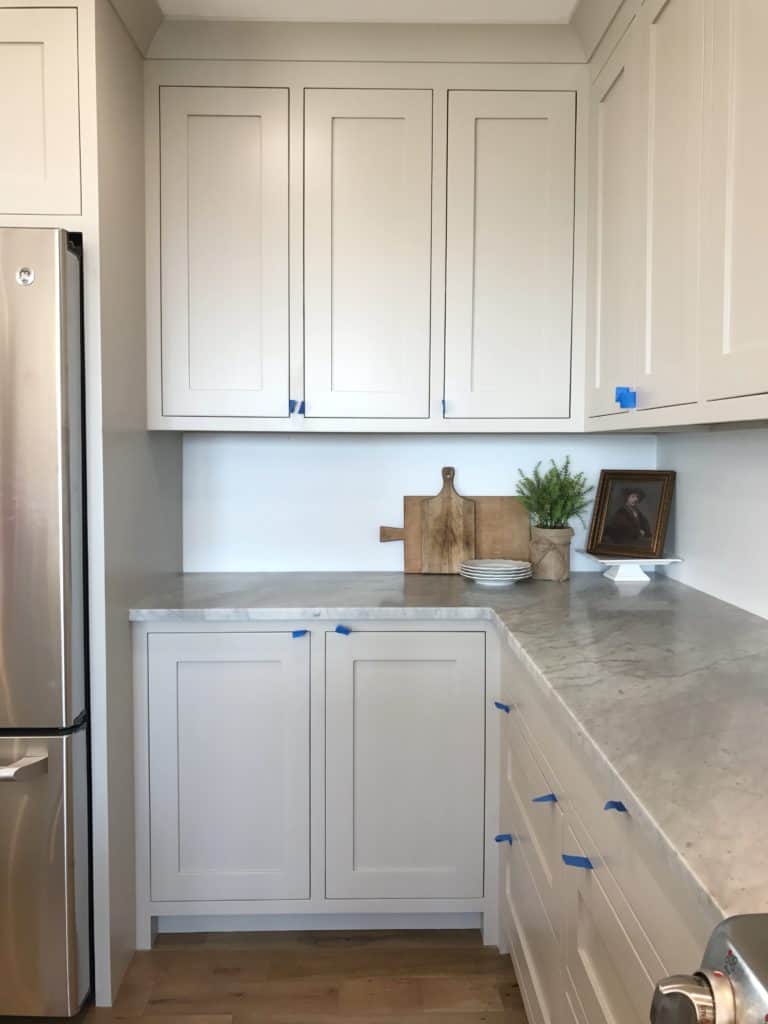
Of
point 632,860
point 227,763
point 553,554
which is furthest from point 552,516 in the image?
point 632,860

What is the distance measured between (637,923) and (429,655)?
1160mm

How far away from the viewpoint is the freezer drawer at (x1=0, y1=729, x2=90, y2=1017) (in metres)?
1.80

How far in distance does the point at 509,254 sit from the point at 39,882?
1974 mm

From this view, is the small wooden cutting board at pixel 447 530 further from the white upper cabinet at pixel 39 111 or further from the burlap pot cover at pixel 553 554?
the white upper cabinet at pixel 39 111

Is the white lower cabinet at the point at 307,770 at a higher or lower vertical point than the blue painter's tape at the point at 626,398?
lower

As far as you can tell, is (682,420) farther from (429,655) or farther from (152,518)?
(152,518)

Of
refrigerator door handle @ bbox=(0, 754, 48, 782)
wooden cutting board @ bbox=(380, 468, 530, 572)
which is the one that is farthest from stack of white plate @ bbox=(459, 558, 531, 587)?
refrigerator door handle @ bbox=(0, 754, 48, 782)

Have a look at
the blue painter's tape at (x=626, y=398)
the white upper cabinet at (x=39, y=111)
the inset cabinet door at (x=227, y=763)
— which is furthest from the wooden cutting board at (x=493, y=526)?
the white upper cabinet at (x=39, y=111)

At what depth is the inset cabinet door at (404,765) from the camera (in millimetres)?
2111

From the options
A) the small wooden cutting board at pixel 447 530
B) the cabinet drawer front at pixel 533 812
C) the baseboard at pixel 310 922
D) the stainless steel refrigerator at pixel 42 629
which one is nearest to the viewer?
the cabinet drawer front at pixel 533 812

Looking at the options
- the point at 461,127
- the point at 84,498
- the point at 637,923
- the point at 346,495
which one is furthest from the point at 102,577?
the point at 461,127

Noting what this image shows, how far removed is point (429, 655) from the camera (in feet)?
6.93

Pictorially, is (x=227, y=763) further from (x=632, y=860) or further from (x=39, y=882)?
(x=632, y=860)

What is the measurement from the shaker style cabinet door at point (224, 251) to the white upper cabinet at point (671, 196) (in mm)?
981
